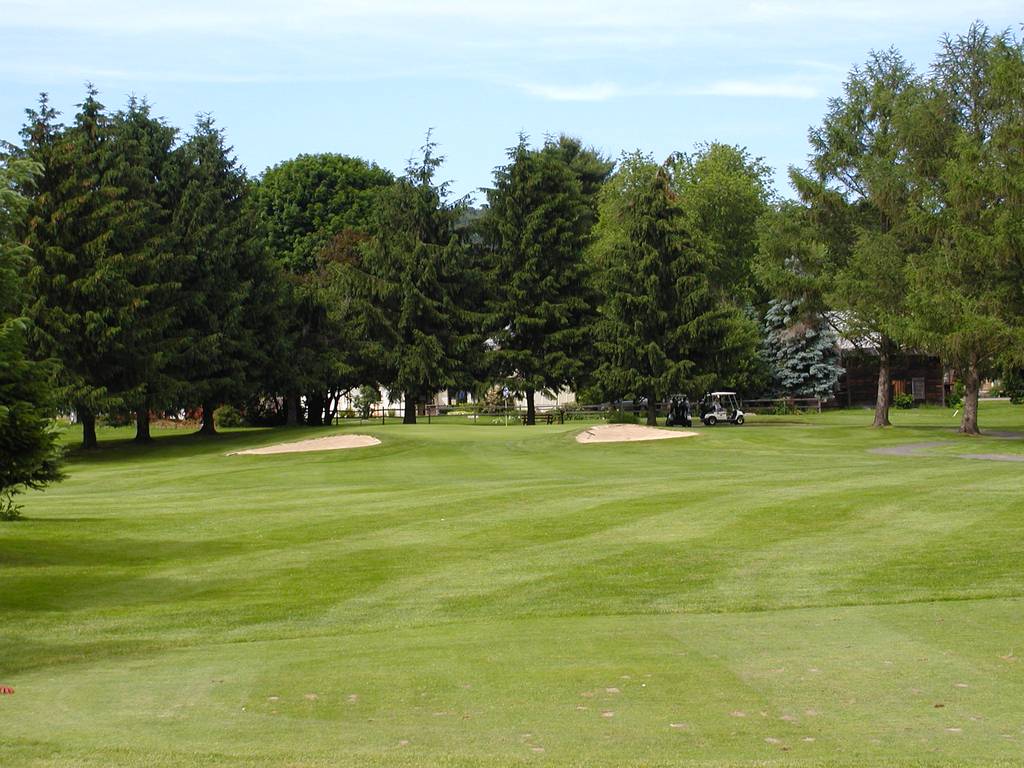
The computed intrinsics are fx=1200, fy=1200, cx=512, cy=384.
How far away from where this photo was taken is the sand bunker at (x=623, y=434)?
46.7m

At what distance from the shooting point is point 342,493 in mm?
26797

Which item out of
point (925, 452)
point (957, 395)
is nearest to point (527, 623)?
point (925, 452)

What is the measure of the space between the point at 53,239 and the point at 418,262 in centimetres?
1991

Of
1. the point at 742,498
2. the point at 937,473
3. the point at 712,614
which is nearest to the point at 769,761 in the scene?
the point at 712,614

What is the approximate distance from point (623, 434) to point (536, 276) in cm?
1890

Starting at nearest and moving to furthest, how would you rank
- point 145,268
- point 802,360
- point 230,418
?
point 145,268 < point 230,418 < point 802,360

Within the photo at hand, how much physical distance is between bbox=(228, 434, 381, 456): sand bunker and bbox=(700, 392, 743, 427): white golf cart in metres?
20.2

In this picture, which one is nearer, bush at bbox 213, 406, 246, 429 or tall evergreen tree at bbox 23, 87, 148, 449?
tall evergreen tree at bbox 23, 87, 148, 449

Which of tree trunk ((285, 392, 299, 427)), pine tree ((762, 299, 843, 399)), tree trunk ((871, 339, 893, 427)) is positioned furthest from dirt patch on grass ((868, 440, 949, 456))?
pine tree ((762, 299, 843, 399))

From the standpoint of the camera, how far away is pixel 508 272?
6588cm

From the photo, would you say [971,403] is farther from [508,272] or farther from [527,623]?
[527,623]

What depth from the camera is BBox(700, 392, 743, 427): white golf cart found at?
59.4 metres

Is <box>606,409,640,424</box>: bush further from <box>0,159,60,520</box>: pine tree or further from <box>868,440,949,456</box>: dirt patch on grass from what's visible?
<box>0,159,60,520</box>: pine tree

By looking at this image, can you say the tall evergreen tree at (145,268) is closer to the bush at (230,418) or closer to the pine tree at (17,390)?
the bush at (230,418)
